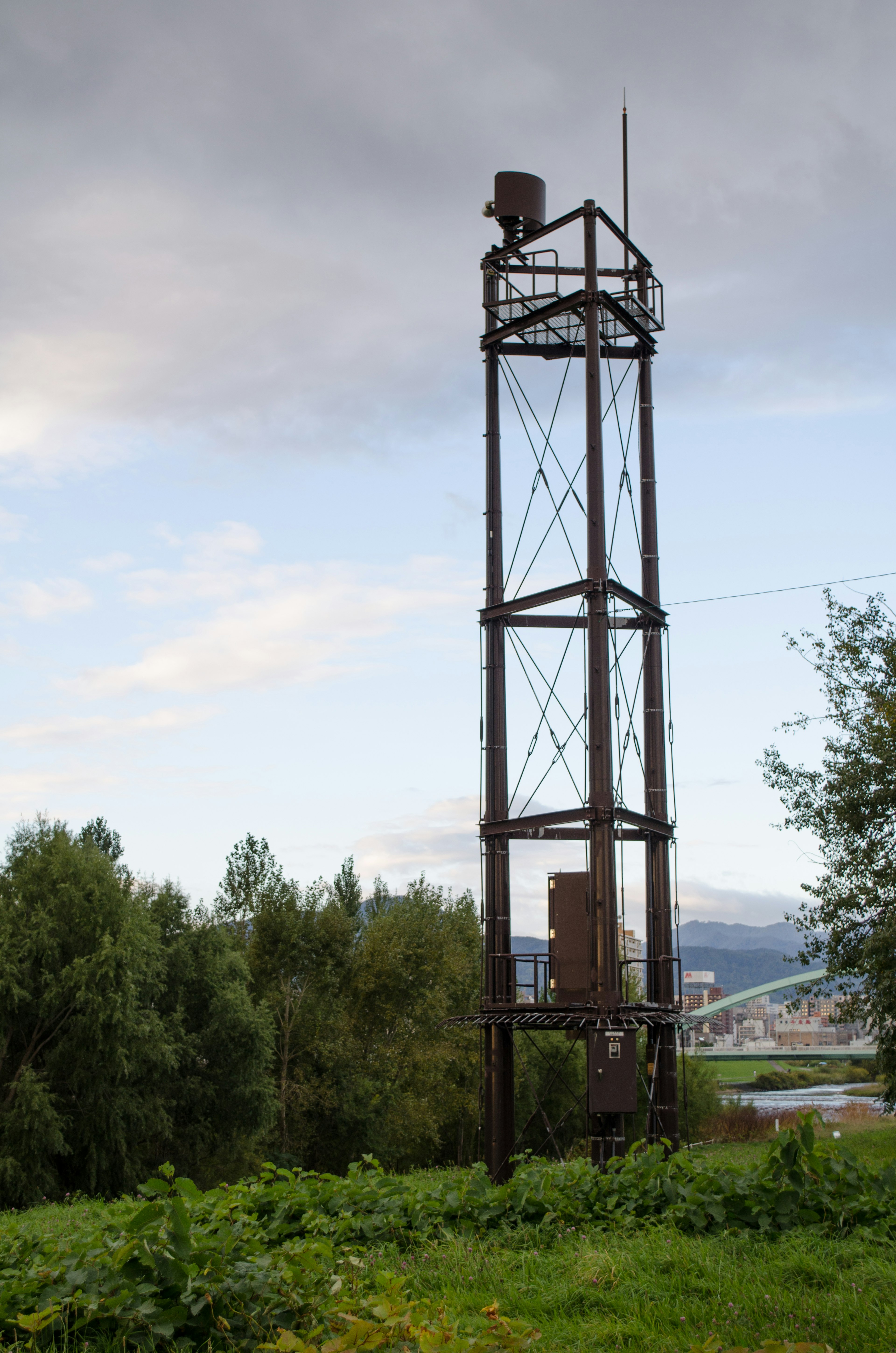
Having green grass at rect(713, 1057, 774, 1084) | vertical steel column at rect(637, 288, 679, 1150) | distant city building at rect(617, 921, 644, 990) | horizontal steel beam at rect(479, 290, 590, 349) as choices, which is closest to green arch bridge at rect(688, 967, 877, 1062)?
green grass at rect(713, 1057, 774, 1084)

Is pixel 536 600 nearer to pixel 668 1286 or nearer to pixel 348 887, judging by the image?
pixel 668 1286

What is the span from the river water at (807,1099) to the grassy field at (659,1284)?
26966mm

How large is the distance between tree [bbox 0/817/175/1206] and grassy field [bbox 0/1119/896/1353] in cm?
2528

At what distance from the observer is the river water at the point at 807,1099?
160ft

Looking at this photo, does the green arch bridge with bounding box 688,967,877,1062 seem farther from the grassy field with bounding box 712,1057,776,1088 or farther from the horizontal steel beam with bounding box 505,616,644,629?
the horizontal steel beam with bounding box 505,616,644,629

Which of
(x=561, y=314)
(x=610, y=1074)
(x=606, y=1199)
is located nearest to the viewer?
(x=606, y=1199)

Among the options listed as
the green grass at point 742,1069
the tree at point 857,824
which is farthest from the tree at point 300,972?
the green grass at point 742,1069

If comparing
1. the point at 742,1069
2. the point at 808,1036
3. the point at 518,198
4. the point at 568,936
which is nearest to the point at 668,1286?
the point at 568,936

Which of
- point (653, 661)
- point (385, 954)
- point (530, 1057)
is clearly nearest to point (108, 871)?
point (385, 954)

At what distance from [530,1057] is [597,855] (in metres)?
35.6

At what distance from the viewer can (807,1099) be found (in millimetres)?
70875

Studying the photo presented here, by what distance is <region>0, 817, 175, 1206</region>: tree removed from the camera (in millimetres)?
30062

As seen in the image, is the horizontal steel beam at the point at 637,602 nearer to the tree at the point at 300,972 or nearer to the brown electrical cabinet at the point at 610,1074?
the brown electrical cabinet at the point at 610,1074

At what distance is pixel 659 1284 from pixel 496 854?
12.7 metres
